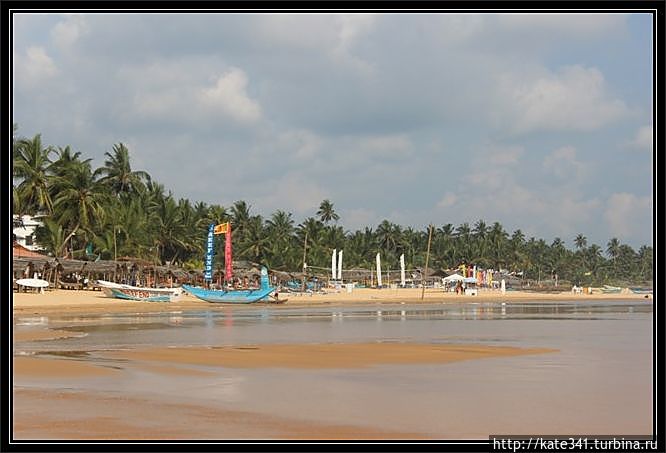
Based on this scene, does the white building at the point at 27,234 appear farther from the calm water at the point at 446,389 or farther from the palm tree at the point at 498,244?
the palm tree at the point at 498,244

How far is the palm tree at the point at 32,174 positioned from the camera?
49531mm

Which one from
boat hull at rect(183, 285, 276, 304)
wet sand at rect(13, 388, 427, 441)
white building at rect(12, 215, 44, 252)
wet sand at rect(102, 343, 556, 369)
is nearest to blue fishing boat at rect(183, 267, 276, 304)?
boat hull at rect(183, 285, 276, 304)

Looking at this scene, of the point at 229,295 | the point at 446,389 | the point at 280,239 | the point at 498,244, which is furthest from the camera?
the point at 498,244

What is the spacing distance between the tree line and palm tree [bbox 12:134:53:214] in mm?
64

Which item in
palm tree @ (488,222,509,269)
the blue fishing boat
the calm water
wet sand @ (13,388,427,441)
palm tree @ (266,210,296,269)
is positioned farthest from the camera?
palm tree @ (488,222,509,269)

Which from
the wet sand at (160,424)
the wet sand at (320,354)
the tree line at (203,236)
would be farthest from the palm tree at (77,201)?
the wet sand at (160,424)

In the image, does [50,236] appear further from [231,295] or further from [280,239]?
[280,239]

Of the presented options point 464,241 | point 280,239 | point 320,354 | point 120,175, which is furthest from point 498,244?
point 320,354

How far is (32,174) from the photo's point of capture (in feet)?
164

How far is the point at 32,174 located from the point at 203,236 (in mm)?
26761

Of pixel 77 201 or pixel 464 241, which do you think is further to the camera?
pixel 464 241

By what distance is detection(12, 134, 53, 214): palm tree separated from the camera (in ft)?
163

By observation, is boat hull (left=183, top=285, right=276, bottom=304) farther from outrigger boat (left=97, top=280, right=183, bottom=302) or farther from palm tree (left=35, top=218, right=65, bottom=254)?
palm tree (left=35, top=218, right=65, bottom=254)

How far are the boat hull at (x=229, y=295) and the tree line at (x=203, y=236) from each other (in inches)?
324
